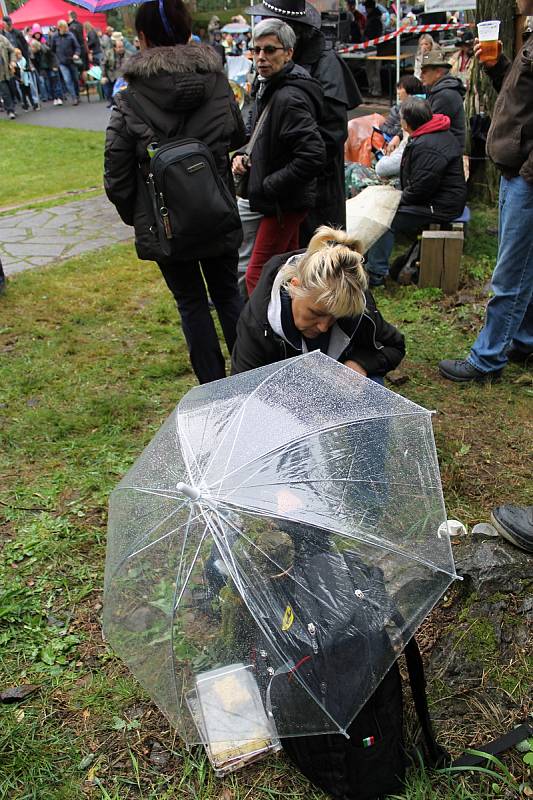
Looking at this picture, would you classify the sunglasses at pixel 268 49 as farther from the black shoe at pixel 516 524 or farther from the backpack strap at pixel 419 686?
the backpack strap at pixel 419 686

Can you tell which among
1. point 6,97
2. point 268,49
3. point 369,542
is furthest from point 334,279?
point 6,97

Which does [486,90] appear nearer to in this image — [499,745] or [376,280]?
[376,280]

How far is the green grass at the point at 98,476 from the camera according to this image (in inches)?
78.6

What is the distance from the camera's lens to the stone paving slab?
6.41m

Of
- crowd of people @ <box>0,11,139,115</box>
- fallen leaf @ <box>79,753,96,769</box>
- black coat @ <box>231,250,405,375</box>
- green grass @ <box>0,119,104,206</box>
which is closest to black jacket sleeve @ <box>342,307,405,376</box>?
black coat @ <box>231,250,405,375</box>

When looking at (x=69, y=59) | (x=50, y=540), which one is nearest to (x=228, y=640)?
(x=50, y=540)

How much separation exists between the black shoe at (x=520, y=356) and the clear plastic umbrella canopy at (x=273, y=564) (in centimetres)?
235

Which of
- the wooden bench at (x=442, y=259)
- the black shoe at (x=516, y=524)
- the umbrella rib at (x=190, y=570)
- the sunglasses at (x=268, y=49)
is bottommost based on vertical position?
the black shoe at (x=516, y=524)

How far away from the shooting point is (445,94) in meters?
5.81

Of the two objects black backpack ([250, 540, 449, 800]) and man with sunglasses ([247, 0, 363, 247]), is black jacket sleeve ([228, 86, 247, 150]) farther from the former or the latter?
black backpack ([250, 540, 449, 800])

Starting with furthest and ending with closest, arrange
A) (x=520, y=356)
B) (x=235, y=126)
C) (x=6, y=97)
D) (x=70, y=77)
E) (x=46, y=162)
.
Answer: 1. (x=70, y=77)
2. (x=6, y=97)
3. (x=46, y=162)
4. (x=520, y=356)
5. (x=235, y=126)

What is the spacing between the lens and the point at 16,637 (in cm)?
246

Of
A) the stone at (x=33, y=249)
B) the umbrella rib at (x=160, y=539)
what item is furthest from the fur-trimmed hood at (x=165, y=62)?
the stone at (x=33, y=249)

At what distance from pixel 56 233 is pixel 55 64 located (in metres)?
13.9
